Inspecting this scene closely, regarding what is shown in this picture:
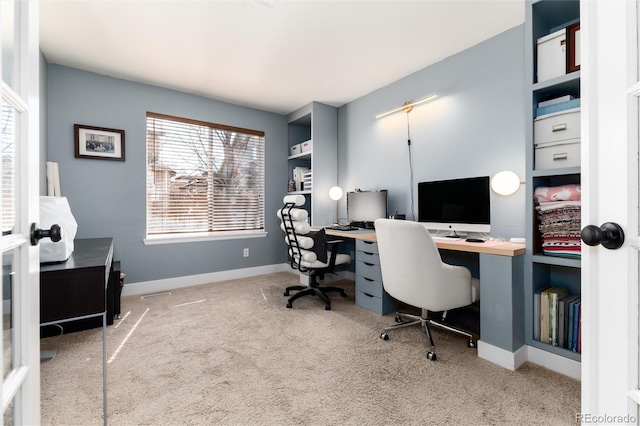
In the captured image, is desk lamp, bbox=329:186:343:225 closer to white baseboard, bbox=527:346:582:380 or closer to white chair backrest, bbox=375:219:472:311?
white chair backrest, bbox=375:219:472:311

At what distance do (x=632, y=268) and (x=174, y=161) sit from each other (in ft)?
13.2

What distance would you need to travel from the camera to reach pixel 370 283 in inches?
108

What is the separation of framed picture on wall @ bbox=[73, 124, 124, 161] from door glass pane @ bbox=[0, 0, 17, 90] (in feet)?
9.73

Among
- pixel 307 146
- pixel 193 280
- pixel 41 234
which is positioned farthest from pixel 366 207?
pixel 41 234

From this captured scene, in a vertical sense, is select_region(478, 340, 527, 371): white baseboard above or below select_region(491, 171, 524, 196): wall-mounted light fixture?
below

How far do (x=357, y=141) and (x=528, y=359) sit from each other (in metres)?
2.90

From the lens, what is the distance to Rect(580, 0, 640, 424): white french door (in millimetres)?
609

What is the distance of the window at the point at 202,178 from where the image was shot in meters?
3.53

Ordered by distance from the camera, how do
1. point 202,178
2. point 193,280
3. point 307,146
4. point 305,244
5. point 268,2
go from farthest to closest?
point 307,146 → point 202,178 → point 193,280 → point 305,244 → point 268,2

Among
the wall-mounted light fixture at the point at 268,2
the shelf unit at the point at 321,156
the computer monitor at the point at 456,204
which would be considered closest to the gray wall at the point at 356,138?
the shelf unit at the point at 321,156

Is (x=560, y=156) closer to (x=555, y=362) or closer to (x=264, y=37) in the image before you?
(x=555, y=362)

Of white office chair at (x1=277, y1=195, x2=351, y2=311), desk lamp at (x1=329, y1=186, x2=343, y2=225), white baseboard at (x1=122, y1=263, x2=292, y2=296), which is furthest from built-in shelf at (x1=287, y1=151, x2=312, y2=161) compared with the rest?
white baseboard at (x1=122, y1=263, x2=292, y2=296)

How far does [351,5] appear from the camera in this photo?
207 centimetres

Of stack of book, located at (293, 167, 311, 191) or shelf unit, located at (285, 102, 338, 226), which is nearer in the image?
shelf unit, located at (285, 102, 338, 226)
